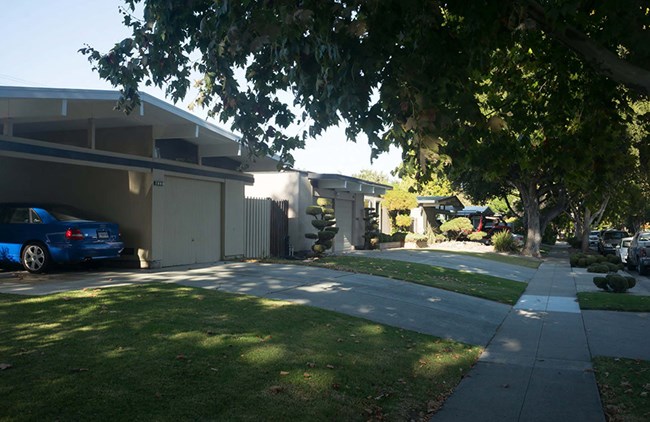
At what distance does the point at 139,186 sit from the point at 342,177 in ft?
33.4

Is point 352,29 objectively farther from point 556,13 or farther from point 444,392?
point 444,392

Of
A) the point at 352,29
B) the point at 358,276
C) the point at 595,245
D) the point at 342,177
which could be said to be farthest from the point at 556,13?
the point at 595,245

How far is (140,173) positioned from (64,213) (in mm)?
2098

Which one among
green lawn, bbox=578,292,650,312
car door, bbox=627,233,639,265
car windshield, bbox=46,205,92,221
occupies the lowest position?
green lawn, bbox=578,292,650,312

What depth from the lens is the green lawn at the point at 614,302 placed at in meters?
12.6

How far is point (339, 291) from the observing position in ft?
39.9

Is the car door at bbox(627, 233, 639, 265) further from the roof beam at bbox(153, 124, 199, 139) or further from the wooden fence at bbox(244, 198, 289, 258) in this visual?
the roof beam at bbox(153, 124, 199, 139)

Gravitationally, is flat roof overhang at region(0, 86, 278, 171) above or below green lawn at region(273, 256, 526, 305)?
above

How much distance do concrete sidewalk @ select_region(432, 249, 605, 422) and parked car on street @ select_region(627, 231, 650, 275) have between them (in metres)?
11.6

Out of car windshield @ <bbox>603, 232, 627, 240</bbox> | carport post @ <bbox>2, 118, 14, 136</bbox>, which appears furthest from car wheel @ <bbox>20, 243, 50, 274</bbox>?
car windshield @ <bbox>603, 232, 627, 240</bbox>

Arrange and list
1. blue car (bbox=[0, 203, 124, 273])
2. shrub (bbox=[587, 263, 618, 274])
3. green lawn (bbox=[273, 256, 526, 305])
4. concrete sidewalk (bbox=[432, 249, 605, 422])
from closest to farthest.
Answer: concrete sidewalk (bbox=[432, 249, 605, 422]) → blue car (bbox=[0, 203, 124, 273]) → green lawn (bbox=[273, 256, 526, 305]) → shrub (bbox=[587, 263, 618, 274])

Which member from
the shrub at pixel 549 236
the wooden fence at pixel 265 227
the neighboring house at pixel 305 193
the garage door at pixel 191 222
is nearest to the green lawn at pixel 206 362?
the garage door at pixel 191 222

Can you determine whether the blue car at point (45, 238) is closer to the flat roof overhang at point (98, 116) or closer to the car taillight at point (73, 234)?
the car taillight at point (73, 234)

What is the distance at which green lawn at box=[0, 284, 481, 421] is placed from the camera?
5012 millimetres
